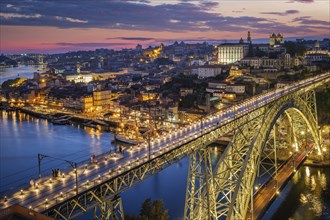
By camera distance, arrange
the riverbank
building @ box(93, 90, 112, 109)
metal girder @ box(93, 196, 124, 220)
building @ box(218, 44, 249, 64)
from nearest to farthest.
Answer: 1. metal girder @ box(93, 196, 124, 220)
2. the riverbank
3. building @ box(93, 90, 112, 109)
4. building @ box(218, 44, 249, 64)

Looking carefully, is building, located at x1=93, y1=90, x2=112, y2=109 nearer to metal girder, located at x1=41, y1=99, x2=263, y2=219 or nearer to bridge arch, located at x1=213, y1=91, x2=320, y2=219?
bridge arch, located at x1=213, y1=91, x2=320, y2=219

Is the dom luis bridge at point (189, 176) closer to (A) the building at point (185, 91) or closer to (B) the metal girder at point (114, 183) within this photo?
(B) the metal girder at point (114, 183)

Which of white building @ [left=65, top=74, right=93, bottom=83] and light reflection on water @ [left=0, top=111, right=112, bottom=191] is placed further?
white building @ [left=65, top=74, right=93, bottom=83]

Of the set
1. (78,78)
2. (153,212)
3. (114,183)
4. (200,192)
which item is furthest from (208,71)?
(114,183)

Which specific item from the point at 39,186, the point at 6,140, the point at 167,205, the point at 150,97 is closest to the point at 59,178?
the point at 39,186

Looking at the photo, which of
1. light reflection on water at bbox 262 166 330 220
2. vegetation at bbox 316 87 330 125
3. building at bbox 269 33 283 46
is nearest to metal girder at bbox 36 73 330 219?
light reflection on water at bbox 262 166 330 220

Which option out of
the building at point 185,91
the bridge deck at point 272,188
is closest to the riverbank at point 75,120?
the building at point 185,91
